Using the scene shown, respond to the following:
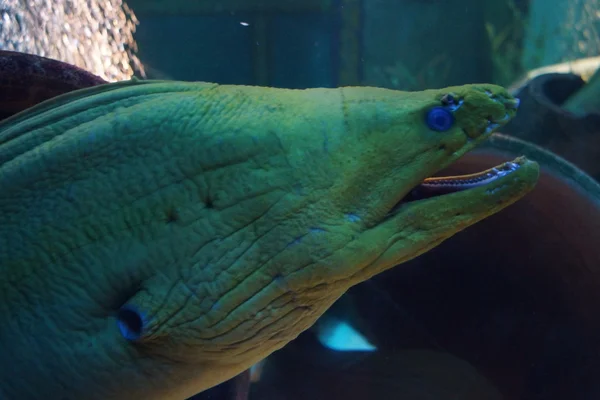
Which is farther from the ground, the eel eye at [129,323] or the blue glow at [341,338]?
the eel eye at [129,323]

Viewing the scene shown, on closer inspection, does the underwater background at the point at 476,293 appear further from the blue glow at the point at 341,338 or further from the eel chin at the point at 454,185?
the eel chin at the point at 454,185

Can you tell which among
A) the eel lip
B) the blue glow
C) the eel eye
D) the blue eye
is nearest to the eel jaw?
the eel lip

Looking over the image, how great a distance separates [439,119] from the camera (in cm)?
115

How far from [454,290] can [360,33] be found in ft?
18.0

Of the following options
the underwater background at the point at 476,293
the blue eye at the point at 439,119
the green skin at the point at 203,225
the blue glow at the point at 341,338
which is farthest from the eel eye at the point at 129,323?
the blue glow at the point at 341,338

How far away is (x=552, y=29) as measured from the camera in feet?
31.5

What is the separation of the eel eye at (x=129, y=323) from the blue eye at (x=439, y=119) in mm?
773

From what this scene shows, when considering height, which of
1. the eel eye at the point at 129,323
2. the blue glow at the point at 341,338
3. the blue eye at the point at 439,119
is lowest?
the blue glow at the point at 341,338

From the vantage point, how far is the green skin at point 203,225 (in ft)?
3.58

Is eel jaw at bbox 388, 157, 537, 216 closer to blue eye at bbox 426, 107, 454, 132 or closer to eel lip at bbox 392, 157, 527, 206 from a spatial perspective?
eel lip at bbox 392, 157, 527, 206

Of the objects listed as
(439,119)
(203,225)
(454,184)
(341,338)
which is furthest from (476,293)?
(203,225)

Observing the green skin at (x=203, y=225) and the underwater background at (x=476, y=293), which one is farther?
the underwater background at (x=476, y=293)

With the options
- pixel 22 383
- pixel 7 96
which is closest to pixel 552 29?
pixel 7 96

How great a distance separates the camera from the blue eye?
1.15m
